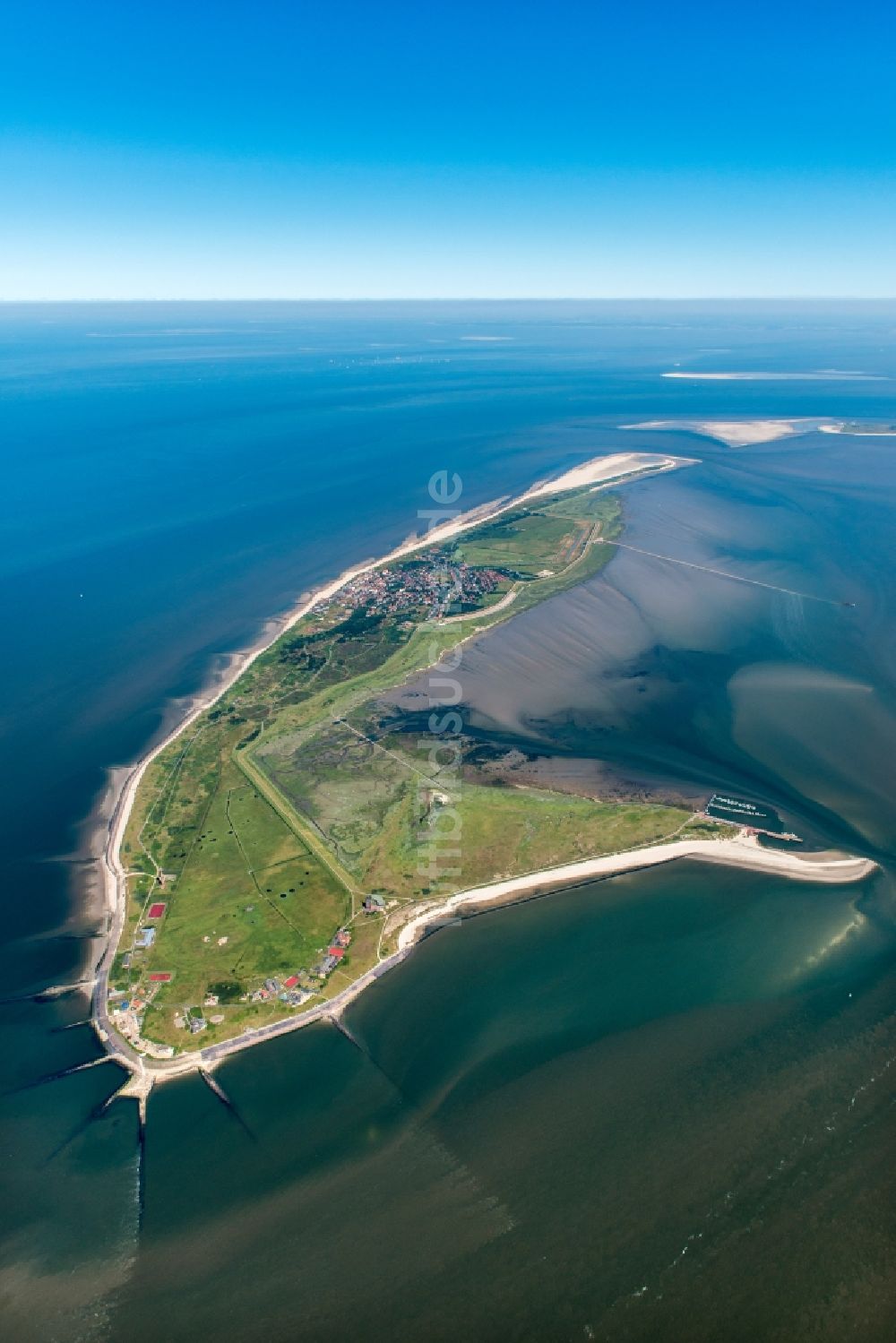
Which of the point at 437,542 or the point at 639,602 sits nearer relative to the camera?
the point at 639,602

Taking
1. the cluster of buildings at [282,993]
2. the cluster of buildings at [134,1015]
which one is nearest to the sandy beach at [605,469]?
the cluster of buildings at [282,993]

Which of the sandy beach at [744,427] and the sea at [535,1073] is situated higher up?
the sandy beach at [744,427]

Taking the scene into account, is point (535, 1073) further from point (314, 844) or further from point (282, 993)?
point (314, 844)

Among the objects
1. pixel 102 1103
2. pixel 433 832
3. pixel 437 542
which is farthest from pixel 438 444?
pixel 102 1103

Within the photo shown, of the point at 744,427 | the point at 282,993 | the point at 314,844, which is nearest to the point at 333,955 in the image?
the point at 282,993

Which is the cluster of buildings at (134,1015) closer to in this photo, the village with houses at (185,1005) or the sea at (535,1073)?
the village with houses at (185,1005)

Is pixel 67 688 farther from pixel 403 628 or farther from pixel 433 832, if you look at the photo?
pixel 433 832

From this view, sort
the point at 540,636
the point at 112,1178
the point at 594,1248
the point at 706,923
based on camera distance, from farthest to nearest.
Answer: the point at 540,636
the point at 706,923
the point at 112,1178
the point at 594,1248
